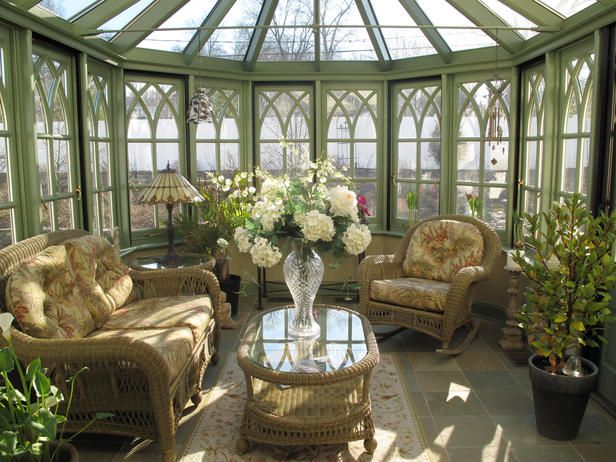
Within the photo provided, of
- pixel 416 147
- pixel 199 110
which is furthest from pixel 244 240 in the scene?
pixel 416 147

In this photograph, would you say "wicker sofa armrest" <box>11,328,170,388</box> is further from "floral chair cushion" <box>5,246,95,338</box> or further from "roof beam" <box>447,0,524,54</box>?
"roof beam" <box>447,0,524,54</box>

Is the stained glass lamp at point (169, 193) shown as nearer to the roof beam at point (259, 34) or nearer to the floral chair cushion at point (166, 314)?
the floral chair cushion at point (166, 314)

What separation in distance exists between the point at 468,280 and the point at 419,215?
1.72 m

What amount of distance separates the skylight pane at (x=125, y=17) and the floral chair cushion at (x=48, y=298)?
7.03 ft

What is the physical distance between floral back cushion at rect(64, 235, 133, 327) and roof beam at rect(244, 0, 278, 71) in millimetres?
2292

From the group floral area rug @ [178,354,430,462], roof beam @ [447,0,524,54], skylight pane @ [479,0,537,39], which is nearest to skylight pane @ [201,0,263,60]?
roof beam @ [447,0,524,54]

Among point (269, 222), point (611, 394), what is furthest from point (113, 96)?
point (611, 394)

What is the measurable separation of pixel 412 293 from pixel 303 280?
132 centimetres

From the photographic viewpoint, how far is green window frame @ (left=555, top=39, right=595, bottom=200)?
12.6 feet

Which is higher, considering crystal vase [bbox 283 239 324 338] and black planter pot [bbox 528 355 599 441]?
crystal vase [bbox 283 239 324 338]

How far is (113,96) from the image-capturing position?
16.6 ft

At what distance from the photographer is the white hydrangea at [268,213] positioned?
3.13 meters

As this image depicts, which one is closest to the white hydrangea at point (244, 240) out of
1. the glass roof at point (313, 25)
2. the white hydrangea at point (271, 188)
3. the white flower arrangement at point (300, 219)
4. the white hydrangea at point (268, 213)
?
the white flower arrangement at point (300, 219)

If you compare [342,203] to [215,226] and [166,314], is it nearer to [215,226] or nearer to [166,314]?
[166,314]
